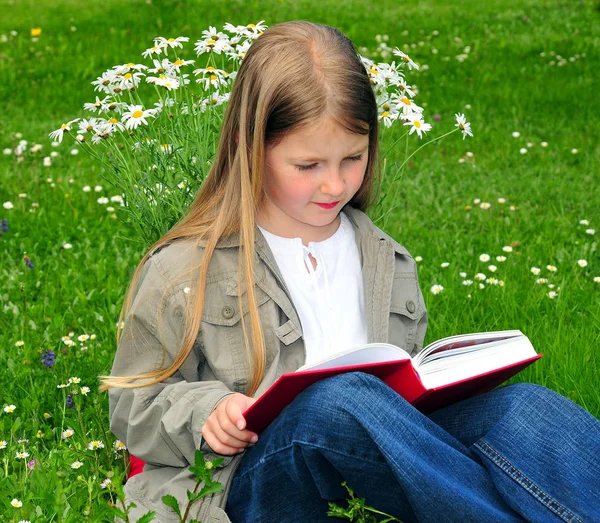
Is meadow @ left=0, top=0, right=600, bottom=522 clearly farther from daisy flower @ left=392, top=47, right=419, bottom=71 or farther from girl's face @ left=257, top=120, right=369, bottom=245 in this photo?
girl's face @ left=257, top=120, right=369, bottom=245

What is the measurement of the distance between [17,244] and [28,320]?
91 cm

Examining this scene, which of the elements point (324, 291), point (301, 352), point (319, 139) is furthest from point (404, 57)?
point (301, 352)

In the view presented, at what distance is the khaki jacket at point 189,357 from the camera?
2033mm

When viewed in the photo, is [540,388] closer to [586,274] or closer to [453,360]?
[453,360]

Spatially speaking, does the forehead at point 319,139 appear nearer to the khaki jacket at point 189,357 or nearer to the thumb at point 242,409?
the khaki jacket at point 189,357

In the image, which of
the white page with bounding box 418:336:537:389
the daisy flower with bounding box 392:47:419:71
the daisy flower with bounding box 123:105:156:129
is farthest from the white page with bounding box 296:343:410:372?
the daisy flower with bounding box 123:105:156:129

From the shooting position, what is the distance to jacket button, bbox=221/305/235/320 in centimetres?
216

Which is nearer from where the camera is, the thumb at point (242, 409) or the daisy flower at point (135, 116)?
the thumb at point (242, 409)

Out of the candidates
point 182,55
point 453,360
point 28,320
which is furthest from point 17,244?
point 182,55

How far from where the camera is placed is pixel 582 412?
2.04m

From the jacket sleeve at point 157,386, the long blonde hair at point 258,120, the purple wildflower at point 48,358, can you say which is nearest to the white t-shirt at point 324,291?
the long blonde hair at point 258,120

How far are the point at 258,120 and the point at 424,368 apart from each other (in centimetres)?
67

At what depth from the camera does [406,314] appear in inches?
92.0

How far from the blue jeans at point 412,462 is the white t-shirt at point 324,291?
1.04 feet
